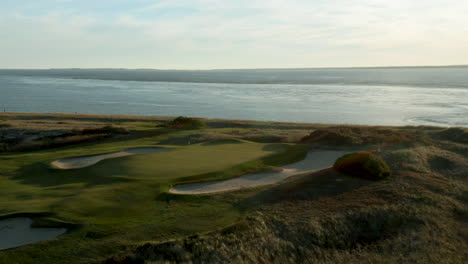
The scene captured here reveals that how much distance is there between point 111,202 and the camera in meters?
13.5

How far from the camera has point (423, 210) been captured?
1420cm

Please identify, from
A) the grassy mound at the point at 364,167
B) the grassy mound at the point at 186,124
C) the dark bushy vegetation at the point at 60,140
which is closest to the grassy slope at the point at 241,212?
the grassy mound at the point at 364,167

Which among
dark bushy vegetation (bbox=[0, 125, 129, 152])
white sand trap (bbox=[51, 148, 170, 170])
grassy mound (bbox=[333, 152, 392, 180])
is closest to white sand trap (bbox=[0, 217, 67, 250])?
white sand trap (bbox=[51, 148, 170, 170])

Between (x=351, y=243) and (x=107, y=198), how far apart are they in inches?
316

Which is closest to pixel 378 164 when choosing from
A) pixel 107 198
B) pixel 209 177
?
pixel 209 177

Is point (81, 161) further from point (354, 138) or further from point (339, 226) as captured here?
point (354, 138)

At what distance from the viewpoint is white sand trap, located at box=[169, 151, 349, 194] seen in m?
15.6

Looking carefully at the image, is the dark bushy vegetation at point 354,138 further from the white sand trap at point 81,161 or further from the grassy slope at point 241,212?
the white sand trap at point 81,161

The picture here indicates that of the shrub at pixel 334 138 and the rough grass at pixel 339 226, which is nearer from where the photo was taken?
the rough grass at pixel 339 226

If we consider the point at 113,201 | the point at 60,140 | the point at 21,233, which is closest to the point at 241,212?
the point at 113,201

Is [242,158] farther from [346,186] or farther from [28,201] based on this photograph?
[28,201]

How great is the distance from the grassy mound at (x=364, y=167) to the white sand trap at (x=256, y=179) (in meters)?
2.37

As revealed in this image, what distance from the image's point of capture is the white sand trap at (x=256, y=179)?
51.2 ft

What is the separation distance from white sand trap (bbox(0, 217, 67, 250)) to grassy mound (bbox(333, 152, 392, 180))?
10979mm
